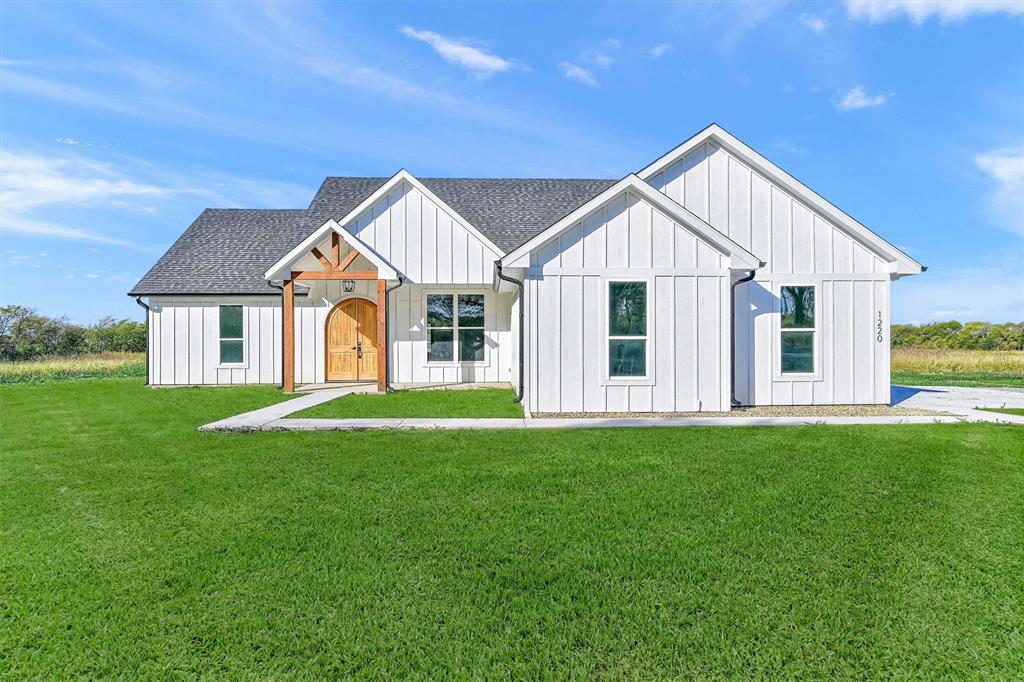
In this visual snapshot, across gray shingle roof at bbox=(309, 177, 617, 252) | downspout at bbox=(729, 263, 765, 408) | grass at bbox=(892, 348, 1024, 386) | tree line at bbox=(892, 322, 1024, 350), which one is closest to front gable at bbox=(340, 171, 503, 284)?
gray shingle roof at bbox=(309, 177, 617, 252)

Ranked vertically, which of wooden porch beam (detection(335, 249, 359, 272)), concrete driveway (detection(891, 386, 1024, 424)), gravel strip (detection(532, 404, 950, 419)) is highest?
wooden porch beam (detection(335, 249, 359, 272))

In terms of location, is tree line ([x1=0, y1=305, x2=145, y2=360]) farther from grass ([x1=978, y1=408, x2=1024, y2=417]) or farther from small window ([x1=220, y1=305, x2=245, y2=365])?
grass ([x1=978, y1=408, x2=1024, y2=417])

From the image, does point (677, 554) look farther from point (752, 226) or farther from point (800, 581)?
point (752, 226)

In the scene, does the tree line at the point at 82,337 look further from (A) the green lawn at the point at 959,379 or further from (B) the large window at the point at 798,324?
(B) the large window at the point at 798,324

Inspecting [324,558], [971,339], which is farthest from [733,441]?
[971,339]

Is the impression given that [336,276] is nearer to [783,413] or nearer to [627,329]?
[627,329]

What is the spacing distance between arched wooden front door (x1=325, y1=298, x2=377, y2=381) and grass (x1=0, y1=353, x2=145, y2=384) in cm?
992

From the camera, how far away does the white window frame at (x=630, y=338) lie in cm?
1022

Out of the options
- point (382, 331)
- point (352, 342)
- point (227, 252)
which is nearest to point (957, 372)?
point (382, 331)

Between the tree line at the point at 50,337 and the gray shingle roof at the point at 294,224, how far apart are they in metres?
17.0

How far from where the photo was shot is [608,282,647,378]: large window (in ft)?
33.7

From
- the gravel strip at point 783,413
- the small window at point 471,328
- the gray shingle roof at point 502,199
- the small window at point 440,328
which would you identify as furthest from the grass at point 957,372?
the small window at point 440,328

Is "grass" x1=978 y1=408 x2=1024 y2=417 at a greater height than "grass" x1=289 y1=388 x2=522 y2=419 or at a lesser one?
lesser

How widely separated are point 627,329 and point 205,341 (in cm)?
1341
